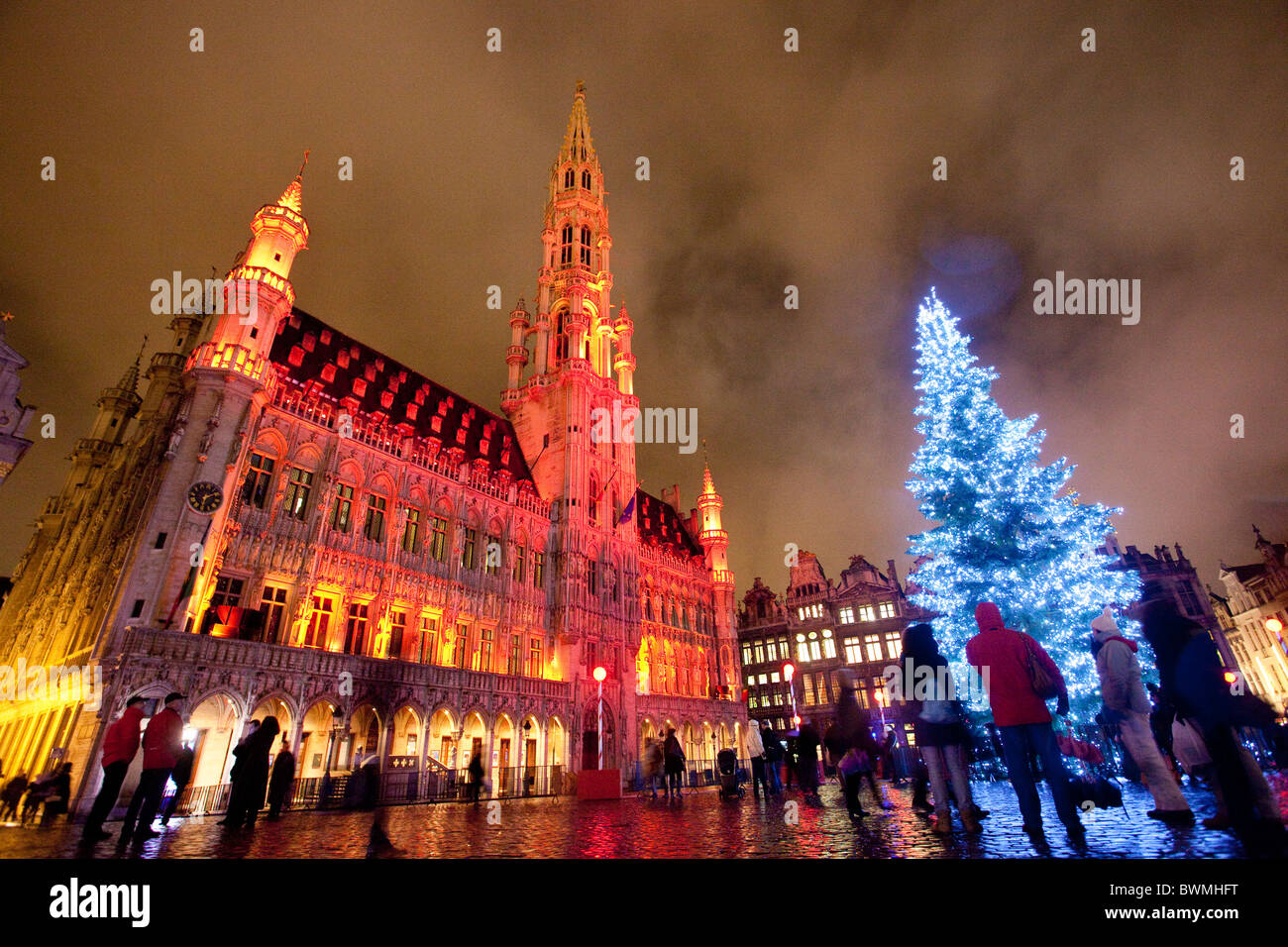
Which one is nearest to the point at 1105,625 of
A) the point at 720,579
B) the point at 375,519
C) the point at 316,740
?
the point at 316,740

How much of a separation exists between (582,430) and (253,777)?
93.7ft

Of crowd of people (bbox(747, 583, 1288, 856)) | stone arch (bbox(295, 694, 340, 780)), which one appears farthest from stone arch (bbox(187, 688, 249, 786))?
crowd of people (bbox(747, 583, 1288, 856))

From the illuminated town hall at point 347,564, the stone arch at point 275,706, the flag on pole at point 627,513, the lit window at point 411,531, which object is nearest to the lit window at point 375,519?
the illuminated town hall at point 347,564

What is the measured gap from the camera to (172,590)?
58.7 ft

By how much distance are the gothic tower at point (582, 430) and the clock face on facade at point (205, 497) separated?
682 inches

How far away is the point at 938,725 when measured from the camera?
6078 millimetres

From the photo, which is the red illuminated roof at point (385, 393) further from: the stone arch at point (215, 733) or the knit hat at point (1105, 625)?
the knit hat at point (1105, 625)

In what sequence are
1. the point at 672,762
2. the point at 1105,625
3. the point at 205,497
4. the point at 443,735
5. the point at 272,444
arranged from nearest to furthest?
the point at 1105,625 < the point at 672,762 < the point at 205,497 < the point at 272,444 < the point at 443,735

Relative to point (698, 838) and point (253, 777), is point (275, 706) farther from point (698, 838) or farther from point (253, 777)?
point (698, 838)

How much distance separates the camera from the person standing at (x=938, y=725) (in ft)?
19.2
